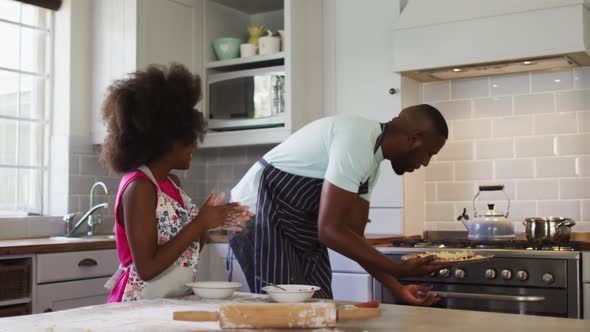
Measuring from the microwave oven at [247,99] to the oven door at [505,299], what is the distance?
4.35ft

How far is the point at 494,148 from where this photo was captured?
3.69 m

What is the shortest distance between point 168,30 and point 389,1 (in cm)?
124

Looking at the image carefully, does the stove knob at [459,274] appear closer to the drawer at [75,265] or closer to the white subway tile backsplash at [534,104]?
the white subway tile backsplash at [534,104]

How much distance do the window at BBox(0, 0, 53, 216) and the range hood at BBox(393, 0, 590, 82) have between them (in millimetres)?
1992

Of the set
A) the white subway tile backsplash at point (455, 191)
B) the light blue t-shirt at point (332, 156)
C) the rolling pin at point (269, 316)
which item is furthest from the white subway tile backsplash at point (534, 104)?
the rolling pin at point (269, 316)

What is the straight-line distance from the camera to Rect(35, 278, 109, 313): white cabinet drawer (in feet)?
10.2

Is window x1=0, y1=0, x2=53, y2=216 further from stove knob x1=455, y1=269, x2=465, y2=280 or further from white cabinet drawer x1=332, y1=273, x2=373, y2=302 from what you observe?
stove knob x1=455, y1=269, x2=465, y2=280

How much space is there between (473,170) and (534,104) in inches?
17.7

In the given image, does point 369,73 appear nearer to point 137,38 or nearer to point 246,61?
point 246,61

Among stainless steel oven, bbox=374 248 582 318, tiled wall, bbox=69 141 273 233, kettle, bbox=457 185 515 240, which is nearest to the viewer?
stainless steel oven, bbox=374 248 582 318

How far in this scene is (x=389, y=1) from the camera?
12.2ft

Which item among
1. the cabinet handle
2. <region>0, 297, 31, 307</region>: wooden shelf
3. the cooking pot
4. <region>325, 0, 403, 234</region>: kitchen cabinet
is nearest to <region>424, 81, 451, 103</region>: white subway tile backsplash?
<region>325, 0, 403, 234</region>: kitchen cabinet

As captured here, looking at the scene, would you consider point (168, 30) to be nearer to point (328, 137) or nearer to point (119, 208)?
point (328, 137)

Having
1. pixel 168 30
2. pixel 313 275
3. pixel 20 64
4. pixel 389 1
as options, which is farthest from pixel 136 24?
pixel 313 275
